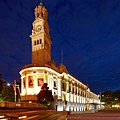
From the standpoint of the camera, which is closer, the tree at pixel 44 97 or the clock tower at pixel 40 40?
the tree at pixel 44 97

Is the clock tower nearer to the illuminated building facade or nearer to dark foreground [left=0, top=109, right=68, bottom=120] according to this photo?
the illuminated building facade

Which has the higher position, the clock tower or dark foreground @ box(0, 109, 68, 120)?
the clock tower

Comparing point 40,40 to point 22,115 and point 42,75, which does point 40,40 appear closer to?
point 42,75

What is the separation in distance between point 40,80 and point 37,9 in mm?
31821

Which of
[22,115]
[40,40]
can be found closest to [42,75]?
[40,40]

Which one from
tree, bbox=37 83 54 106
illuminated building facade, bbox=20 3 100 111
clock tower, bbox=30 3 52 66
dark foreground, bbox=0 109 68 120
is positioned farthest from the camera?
clock tower, bbox=30 3 52 66

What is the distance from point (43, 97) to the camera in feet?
148

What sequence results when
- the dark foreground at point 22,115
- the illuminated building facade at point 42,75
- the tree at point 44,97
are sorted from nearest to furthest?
the dark foreground at point 22,115 → the tree at point 44,97 → the illuminated building facade at point 42,75

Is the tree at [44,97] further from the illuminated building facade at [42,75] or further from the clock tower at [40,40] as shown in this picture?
the clock tower at [40,40]

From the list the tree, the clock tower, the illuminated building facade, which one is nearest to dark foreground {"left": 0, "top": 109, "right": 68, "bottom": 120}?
the tree

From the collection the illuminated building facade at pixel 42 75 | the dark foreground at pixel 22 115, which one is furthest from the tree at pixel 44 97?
the dark foreground at pixel 22 115

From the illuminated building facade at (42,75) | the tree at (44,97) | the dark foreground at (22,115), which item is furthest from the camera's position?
the illuminated building facade at (42,75)

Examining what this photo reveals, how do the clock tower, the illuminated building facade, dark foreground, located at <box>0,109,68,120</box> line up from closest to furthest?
dark foreground, located at <box>0,109,68,120</box> < the illuminated building facade < the clock tower

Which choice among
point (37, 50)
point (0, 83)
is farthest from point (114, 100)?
point (0, 83)
